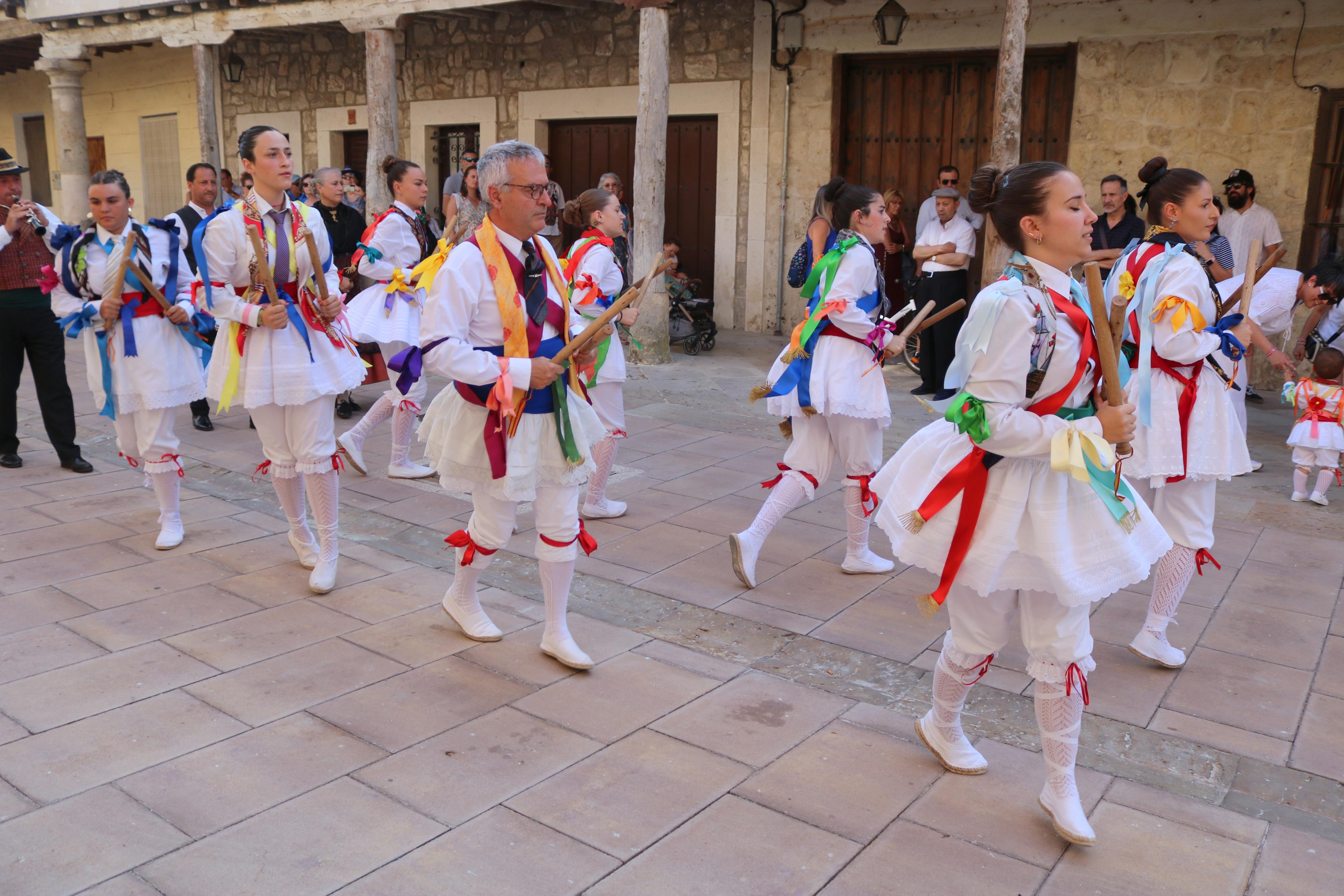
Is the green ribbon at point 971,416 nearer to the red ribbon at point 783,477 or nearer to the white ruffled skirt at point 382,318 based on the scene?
the red ribbon at point 783,477

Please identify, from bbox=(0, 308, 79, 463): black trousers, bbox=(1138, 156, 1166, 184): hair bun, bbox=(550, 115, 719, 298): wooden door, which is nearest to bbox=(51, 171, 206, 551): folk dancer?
bbox=(0, 308, 79, 463): black trousers

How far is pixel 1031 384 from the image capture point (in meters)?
2.64

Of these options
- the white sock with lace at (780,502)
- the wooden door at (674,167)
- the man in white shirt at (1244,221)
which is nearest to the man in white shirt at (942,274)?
the man in white shirt at (1244,221)

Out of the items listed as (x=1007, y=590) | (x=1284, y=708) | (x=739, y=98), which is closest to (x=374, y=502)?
(x=1007, y=590)

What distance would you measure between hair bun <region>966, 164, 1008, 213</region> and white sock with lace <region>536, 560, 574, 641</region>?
1825 millimetres

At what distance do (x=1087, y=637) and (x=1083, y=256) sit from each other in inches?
38.5

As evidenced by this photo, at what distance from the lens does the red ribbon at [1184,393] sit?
3.73 meters

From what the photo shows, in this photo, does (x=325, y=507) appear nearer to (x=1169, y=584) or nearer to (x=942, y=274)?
(x=1169, y=584)

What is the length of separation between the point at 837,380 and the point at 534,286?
59.8 inches

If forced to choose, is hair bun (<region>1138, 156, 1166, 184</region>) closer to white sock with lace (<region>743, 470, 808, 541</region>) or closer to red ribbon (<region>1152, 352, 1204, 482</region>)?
red ribbon (<region>1152, 352, 1204, 482</region>)

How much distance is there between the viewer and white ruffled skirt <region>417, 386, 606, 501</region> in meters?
3.55

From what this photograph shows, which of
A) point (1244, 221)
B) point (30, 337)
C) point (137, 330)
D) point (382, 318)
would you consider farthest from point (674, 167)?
point (137, 330)

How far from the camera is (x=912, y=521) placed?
9.14ft

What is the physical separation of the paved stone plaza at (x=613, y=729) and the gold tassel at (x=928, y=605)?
1.87 feet
